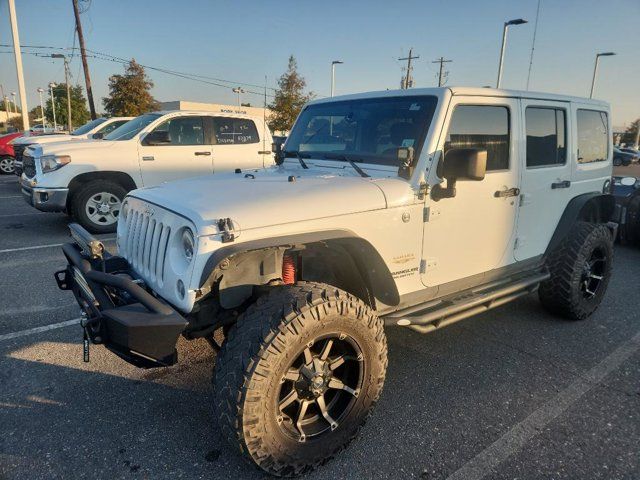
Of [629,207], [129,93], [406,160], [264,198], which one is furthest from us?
[129,93]

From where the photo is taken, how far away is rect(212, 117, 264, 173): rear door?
8312 millimetres

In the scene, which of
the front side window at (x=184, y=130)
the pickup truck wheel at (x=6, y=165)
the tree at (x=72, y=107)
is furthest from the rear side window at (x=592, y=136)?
the tree at (x=72, y=107)

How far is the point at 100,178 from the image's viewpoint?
7.45 m

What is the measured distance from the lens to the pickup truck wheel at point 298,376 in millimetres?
2109

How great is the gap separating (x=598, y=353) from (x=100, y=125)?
38.2ft

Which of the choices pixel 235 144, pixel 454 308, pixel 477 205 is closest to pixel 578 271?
pixel 477 205

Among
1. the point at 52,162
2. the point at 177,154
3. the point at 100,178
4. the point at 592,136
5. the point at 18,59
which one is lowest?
the point at 100,178

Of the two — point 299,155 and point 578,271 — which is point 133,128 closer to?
point 299,155

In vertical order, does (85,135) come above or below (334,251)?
above

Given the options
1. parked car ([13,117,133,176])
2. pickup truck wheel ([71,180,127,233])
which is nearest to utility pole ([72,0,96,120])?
parked car ([13,117,133,176])

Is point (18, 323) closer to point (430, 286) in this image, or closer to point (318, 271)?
point (318, 271)

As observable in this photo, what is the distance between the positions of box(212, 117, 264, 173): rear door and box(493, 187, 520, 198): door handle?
5921mm

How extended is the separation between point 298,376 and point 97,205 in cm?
632

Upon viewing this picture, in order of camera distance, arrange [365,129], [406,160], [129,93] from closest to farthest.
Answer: [406,160] → [365,129] → [129,93]
